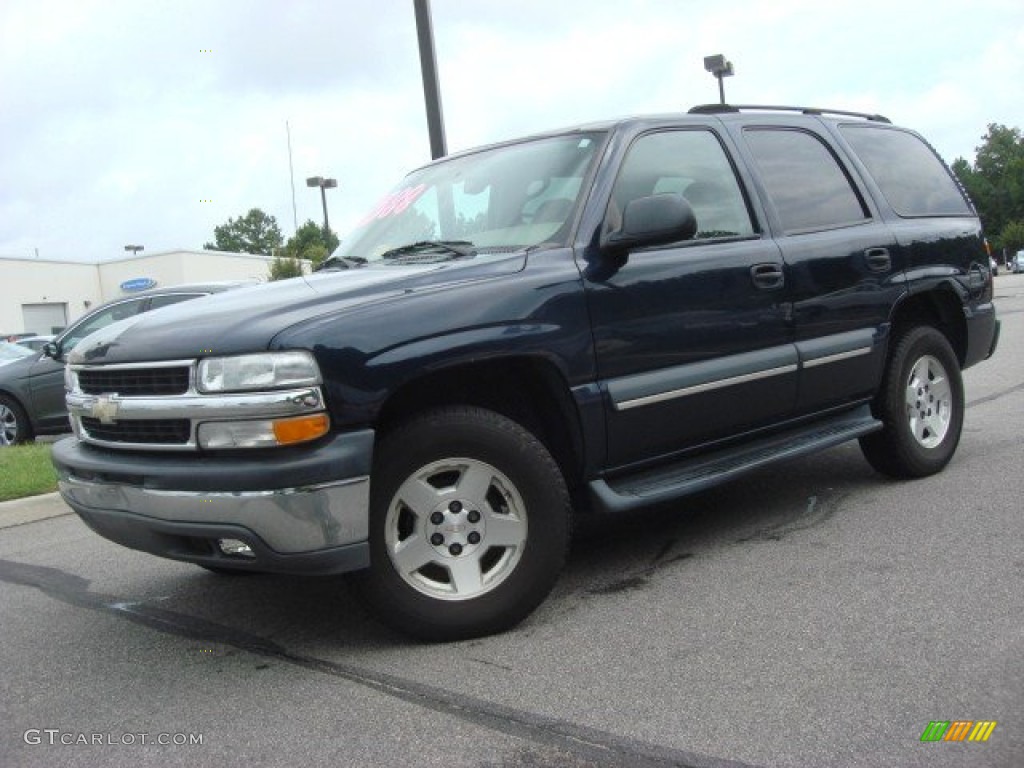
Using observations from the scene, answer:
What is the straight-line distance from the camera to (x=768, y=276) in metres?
4.49

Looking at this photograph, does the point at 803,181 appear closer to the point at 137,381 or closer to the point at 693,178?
the point at 693,178

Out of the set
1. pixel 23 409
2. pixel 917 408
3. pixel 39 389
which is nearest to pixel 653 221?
pixel 917 408

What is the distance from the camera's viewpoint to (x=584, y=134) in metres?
4.34

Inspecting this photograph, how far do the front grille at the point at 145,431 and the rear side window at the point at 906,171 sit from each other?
3.96m

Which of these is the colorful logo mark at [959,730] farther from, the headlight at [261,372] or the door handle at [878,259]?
the door handle at [878,259]

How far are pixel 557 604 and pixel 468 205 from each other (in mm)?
1790

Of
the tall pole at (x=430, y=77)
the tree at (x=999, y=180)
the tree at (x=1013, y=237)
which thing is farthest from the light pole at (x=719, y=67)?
the tree at (x=999, y=180)

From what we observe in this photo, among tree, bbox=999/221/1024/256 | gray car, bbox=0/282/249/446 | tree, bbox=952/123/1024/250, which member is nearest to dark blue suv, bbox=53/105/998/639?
gray car, bbox=0/282/249/446

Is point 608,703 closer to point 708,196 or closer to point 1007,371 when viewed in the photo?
point 708,196

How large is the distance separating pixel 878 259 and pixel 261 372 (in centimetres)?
337

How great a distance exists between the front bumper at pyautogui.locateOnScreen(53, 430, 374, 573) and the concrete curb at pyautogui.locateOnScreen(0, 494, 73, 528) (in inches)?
130

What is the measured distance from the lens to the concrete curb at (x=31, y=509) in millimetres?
6258

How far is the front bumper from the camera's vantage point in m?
3.06

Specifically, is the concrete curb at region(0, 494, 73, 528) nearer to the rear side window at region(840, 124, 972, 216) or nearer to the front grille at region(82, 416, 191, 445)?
the front grille at region(82, 416, 191, 445)
